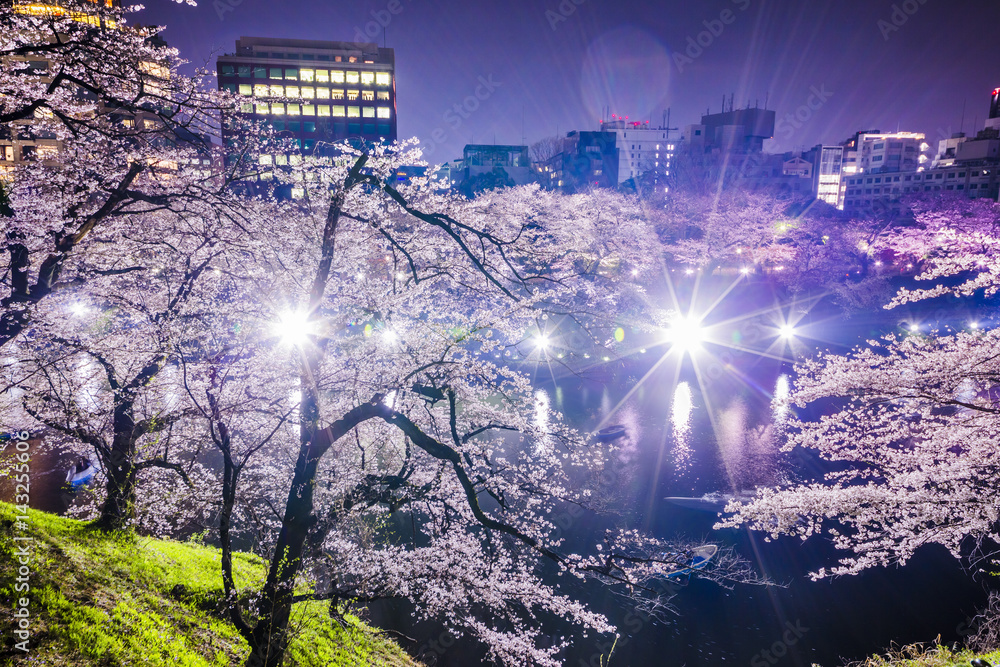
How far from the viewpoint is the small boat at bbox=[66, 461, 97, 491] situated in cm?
1479

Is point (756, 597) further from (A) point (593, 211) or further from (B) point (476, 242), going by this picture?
(A) point (593, 211)

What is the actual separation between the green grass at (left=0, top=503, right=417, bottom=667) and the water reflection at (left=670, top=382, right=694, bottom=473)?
46.9 feet

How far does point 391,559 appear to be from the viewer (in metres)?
9.91

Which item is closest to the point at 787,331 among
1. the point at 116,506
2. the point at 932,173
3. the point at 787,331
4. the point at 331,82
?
the point at 787,331

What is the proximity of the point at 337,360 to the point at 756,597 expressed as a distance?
12900 millimetres

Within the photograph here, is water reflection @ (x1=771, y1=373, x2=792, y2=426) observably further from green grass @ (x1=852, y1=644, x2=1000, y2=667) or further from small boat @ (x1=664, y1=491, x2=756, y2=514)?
green grass @ (x1=852, y1=644, x2=1000, y2=667)

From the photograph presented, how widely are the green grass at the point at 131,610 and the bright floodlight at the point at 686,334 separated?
31.6 metres

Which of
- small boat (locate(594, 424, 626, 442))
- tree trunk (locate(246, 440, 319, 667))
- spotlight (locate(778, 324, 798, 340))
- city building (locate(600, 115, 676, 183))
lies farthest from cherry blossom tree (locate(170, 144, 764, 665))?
city building (locate(600, 115, 676, 183))

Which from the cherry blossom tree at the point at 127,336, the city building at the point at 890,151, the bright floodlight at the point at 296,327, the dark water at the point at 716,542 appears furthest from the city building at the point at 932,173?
the cherry blossom tree at the point at 127,336

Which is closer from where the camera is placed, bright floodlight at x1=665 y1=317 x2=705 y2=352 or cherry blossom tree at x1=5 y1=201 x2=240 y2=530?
cherry blossom tree at x1=5 y1=201 x2=240 y2=530

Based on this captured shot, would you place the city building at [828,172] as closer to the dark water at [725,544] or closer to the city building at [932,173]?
the city building at [932,173]

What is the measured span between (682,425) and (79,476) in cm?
2486

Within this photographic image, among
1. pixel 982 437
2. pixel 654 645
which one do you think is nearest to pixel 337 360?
pixel 654 645

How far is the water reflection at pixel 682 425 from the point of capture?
19622mm
